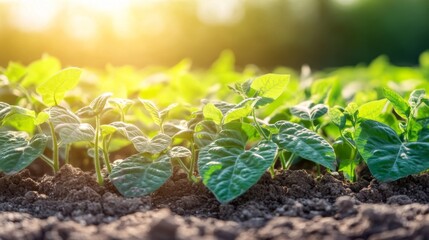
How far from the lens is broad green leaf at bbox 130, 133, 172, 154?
2025 mm

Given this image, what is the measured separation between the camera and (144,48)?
63.4 ft

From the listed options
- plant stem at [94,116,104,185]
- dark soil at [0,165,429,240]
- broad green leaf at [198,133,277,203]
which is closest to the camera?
dark soil at [0,165,429,240]

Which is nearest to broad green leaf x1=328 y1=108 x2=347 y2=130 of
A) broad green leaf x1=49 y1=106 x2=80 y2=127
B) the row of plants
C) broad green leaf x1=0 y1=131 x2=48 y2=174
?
the row of plants

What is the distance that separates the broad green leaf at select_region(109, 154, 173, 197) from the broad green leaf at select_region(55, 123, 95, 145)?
5.8 inches

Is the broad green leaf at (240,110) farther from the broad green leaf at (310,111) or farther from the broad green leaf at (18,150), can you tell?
the broad green leaf at (18,150)

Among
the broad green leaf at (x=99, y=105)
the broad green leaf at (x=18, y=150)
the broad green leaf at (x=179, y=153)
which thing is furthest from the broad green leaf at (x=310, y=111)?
the broad green leaf at (x=18, y=150)

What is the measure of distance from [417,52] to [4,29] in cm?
1222

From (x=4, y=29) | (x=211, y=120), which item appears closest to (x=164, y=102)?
(x=211, y=120)

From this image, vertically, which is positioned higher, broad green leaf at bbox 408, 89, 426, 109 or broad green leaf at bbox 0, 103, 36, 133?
broad green leaf at bbox 0, 103, 36, 133

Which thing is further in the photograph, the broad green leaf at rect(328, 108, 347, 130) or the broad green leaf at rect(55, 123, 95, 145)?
the broad green leaf at rect(328, 108, 347, 130)

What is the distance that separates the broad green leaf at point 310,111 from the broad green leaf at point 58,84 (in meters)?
0.86

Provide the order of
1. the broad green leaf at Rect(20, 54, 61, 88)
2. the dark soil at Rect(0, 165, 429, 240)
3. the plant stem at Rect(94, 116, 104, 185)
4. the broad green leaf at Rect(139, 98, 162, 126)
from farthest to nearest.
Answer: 1. the broad green leaf at Rect(20, 54, 61, 88)
2. the broad green leaf at Rect(139, 98, 162, 126)
3. the plant stem at Rect(94, 116, 104, 185)
4. the dark soil at Rect(0, 165, 429, 240)

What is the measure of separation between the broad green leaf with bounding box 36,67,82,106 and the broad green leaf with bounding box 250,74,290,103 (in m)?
0.67

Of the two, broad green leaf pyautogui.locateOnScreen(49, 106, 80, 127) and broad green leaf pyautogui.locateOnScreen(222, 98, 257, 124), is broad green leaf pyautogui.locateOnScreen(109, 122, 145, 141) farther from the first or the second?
broad green leaf pyautogui.locateOnScreen(222, 98, 257, 124)
